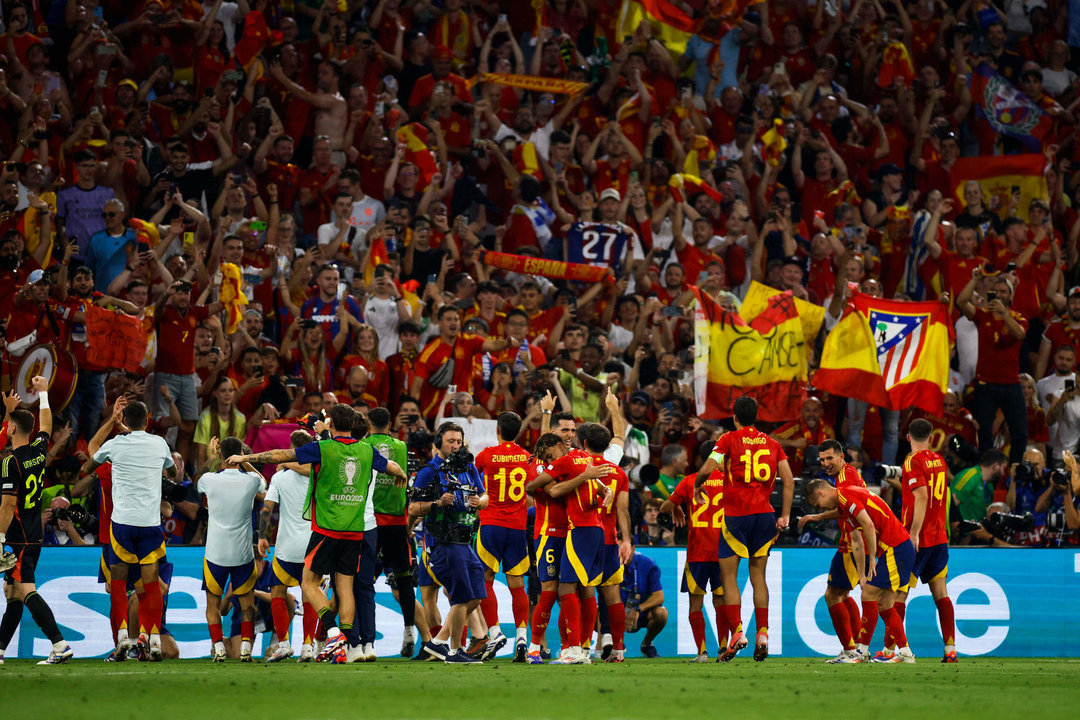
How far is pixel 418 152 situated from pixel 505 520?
7.97 metres

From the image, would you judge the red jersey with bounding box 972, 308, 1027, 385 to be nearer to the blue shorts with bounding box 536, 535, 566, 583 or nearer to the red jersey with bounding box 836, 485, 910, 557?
the red jersey with bounding box 836, 485, 910, 557

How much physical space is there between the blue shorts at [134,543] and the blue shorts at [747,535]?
498 cm

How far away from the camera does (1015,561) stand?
1553 centimetres

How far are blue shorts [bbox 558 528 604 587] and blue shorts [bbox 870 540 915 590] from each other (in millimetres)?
2641

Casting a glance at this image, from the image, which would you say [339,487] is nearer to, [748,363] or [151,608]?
[151,608]

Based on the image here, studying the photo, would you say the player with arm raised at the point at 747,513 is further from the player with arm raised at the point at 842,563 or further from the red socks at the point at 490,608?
the red socks at the point at 490,608

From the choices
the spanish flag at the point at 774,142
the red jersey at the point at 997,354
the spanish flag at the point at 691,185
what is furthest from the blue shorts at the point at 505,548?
the spanish flag at the point at 774,142

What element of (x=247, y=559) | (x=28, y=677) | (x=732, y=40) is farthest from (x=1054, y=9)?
(x=28, y=677)

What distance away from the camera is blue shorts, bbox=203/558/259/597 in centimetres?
1299

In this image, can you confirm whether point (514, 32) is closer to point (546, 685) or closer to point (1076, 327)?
point (1076, 327)

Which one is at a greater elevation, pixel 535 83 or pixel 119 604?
pixel 535 83

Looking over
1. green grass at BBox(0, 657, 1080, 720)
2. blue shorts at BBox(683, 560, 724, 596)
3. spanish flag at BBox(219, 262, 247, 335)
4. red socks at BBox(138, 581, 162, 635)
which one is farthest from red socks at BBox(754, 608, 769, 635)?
spanish flag at BBox(219, 262, 247, 335)

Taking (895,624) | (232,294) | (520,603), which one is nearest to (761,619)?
(895,624)

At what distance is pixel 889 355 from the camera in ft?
57.2
